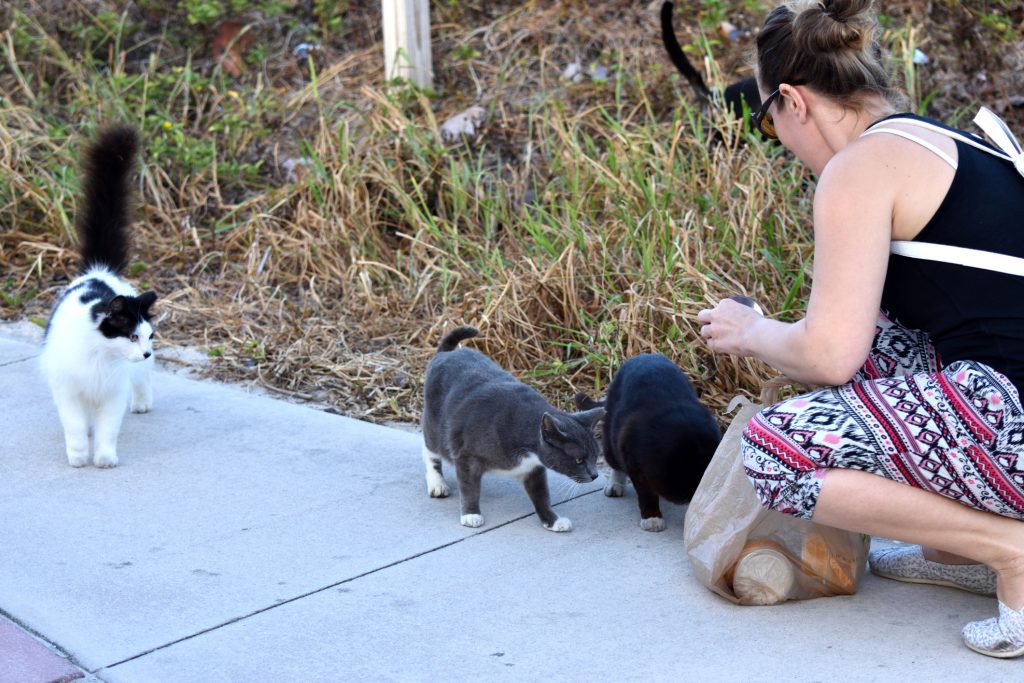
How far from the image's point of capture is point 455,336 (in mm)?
3969

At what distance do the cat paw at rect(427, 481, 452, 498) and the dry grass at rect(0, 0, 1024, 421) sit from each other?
2.95ft

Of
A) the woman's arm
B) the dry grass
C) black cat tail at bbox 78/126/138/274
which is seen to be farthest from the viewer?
the dry grass

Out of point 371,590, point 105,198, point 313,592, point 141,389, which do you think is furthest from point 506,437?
point 105,198

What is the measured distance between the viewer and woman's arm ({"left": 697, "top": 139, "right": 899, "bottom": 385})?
8.24ft

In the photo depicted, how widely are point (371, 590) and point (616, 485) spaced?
3.31 feet

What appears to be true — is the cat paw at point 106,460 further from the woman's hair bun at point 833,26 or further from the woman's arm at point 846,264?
the woman's hair bun at point 833,26

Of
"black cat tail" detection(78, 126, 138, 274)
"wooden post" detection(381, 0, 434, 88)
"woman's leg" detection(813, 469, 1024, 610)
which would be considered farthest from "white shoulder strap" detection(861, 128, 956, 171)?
"wooden post" detection(381, 0, 434, 88)

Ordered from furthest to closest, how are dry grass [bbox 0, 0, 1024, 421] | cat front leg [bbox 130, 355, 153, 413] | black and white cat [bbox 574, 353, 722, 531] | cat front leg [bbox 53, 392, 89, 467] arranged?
dry grass [bbox 0, 0, 1024, 421] < cat front leg [bbox 130, 355, 153, 413] < cat front leg [bbox 53, 392, 89, 467] < black and white cat [bbox 574, 353, 722, 531]

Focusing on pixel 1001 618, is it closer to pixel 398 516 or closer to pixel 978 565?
pixel 978 565

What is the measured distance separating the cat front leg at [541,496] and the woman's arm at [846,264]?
3.60 feet

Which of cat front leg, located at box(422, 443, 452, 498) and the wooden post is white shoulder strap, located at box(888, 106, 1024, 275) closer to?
cat front leg, located at box(422, 443, 452, 498)

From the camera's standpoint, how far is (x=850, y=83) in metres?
A: 2.68

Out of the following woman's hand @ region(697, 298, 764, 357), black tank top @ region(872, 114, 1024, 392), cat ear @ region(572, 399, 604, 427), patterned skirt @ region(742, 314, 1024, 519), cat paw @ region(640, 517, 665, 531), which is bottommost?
cat paw @ region(640, 517, 665, 531)

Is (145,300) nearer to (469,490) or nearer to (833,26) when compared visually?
(469,490)
